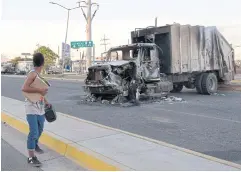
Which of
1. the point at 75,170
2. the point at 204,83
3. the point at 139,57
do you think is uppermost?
the point at 139,57

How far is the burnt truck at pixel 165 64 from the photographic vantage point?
11977 mm

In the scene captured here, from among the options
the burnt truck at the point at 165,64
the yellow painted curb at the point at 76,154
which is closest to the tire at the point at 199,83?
the burnt truck at the point at 165,64

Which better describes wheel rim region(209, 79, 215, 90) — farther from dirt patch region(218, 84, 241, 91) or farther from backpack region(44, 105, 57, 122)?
backpack region(44, 105, 57, 122)

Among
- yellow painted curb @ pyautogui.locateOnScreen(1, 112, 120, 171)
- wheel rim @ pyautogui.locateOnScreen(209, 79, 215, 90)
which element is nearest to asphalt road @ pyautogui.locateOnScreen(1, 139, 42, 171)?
yellow painted curb @ pyautogui.locateOnScreen(1, 112, 120, 171)

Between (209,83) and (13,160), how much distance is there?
11.8 meters

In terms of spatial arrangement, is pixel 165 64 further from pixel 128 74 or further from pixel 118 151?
pixel 118 151

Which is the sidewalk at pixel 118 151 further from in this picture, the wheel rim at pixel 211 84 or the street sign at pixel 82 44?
the street sign at pixel 82 44

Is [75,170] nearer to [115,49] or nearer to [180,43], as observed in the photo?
[115,49]

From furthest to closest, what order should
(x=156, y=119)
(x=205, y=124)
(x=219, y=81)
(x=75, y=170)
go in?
(x=219, y=81), (x=156, y=119), (x=205, y=124), (x=75, y=170)

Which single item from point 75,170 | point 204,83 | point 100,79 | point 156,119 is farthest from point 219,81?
point 75,170

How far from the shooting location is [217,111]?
9.93m

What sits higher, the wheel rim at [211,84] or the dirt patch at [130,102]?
the wheel rim at [211,84]

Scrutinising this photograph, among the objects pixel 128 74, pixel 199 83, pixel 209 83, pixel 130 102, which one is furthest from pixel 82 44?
pixel 130 102

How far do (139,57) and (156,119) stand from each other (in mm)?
4353
